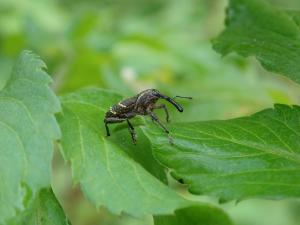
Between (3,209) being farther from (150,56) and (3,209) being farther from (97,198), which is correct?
(150,56)

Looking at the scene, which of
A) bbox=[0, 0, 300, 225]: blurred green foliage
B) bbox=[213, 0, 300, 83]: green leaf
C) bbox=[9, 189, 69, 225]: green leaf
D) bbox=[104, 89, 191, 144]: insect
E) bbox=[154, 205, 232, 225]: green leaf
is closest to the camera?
bbox=[154, 205, 232, 225]: green leaf

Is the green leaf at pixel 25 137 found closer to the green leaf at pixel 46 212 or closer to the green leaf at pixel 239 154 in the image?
the green leaf at pixel 46 212

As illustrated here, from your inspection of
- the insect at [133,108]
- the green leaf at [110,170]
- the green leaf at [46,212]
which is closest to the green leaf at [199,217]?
the green leaf at [110,170]

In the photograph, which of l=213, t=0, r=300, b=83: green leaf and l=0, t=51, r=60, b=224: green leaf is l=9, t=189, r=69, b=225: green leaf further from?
l=213, t=0, r=300, b=83: green leaf

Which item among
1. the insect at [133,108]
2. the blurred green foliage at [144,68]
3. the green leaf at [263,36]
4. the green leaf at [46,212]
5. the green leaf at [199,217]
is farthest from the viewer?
the blurred green foliage at [144,68]

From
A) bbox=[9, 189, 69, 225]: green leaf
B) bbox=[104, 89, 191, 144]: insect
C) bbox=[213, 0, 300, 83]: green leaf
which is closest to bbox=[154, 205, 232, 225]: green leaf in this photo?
bbox=[9, 189, 69, 225]: green leaf

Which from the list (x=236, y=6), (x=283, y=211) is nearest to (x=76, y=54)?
(x=236, y=6)

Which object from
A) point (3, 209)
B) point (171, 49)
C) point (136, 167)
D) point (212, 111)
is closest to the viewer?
point (3, 209)
